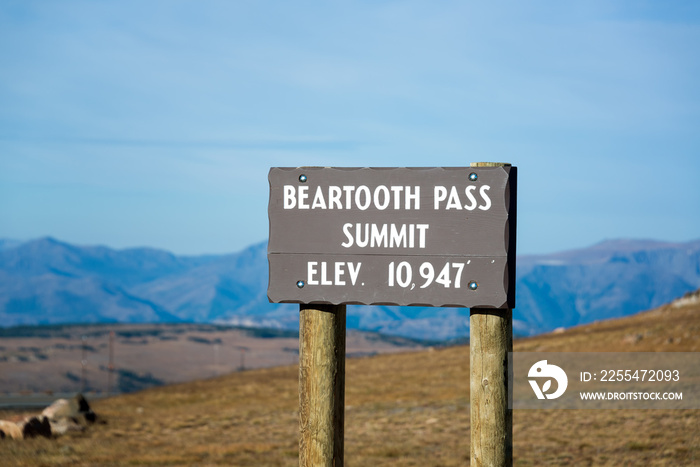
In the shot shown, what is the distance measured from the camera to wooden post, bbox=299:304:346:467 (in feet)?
23.2

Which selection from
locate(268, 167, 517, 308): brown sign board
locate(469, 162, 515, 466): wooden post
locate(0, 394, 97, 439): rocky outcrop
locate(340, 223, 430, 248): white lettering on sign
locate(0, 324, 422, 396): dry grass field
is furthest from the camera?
locate(0, 324, 422, 396): dry grass field

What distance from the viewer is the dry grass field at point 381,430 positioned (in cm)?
1480

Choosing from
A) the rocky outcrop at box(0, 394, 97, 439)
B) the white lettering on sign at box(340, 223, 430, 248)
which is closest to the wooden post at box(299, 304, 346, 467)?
the white lettering on sign at box(340, 223, 430, 248)

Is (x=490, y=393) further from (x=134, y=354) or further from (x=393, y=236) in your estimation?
(x=134, y=354)

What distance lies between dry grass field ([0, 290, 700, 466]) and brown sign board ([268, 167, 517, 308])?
7.99m

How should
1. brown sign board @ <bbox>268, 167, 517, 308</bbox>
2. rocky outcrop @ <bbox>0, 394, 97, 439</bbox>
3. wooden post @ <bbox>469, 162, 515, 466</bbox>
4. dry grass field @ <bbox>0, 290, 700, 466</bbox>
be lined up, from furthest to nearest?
1. rocky outcrop @ <bbox>0, 394, 97, 439</bbox>
2. dry grass field @ <bbox>0, 290, 700, 466</bbox>
3. brown sign board @ <bbox>268, 167, 517, 308</bbox>
4. wooden post @ <bbox>469, 162, 515, 466</bbox>

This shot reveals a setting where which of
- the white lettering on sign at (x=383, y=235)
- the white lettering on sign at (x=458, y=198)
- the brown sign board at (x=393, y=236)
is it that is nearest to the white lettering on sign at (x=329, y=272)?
the brown sign board at (x=393, y=236)

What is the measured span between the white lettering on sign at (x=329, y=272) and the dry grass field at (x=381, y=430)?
8.03m

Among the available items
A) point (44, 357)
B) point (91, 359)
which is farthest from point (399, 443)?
point (91, 359)

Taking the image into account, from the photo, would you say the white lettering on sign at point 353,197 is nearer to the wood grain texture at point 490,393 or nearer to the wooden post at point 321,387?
the wooden post at point 321,387

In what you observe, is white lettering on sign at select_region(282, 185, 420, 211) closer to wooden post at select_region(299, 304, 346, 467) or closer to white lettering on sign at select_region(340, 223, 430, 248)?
white lettering on sign at select_region(340, 223, 430, 248)

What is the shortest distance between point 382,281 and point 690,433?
10595mm

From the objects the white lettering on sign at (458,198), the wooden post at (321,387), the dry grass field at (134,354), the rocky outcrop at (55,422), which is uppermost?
the white lettering on sign at (458,198)

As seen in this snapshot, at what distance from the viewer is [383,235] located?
6953mm
